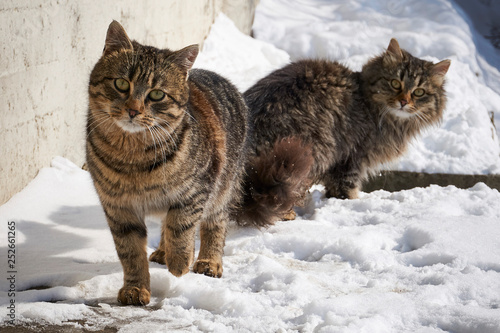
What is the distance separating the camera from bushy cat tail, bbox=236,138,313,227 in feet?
12.4

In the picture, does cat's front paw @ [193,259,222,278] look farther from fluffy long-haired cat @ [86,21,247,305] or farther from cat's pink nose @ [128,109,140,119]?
cat's pink nose @ [128,109,140,119]

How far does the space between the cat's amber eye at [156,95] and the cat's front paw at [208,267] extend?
3.13 feet

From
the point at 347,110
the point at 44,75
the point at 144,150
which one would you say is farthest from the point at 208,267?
the point at 347,110

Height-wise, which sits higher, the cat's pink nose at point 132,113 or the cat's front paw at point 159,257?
the cat's pink nose at point 132,113

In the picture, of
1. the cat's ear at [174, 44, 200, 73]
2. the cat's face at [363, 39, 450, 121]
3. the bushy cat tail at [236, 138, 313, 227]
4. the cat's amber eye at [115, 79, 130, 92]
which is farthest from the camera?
the cat's face at [363, 39, 450, 121]

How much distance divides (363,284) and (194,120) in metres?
1.19

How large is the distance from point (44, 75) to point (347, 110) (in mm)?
2421

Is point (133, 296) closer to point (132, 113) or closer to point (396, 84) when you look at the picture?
point (132, 113)

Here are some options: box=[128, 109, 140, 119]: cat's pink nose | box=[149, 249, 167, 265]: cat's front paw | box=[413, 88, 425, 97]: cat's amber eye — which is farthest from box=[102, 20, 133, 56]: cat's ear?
box=[413, 88, 425, 97]: cat's amber eye

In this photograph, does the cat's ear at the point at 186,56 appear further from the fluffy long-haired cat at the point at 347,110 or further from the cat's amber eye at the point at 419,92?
the cat's amber eye at the point at 419,92

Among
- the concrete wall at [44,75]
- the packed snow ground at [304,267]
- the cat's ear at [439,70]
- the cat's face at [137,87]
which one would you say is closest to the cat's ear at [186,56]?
the cat's face at [137,87]

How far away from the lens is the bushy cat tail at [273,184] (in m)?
3.79

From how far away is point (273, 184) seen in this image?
3.82 metres

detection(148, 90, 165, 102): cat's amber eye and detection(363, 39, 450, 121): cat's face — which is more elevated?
detection(148, 90, 165, 102): cat's amber eye
